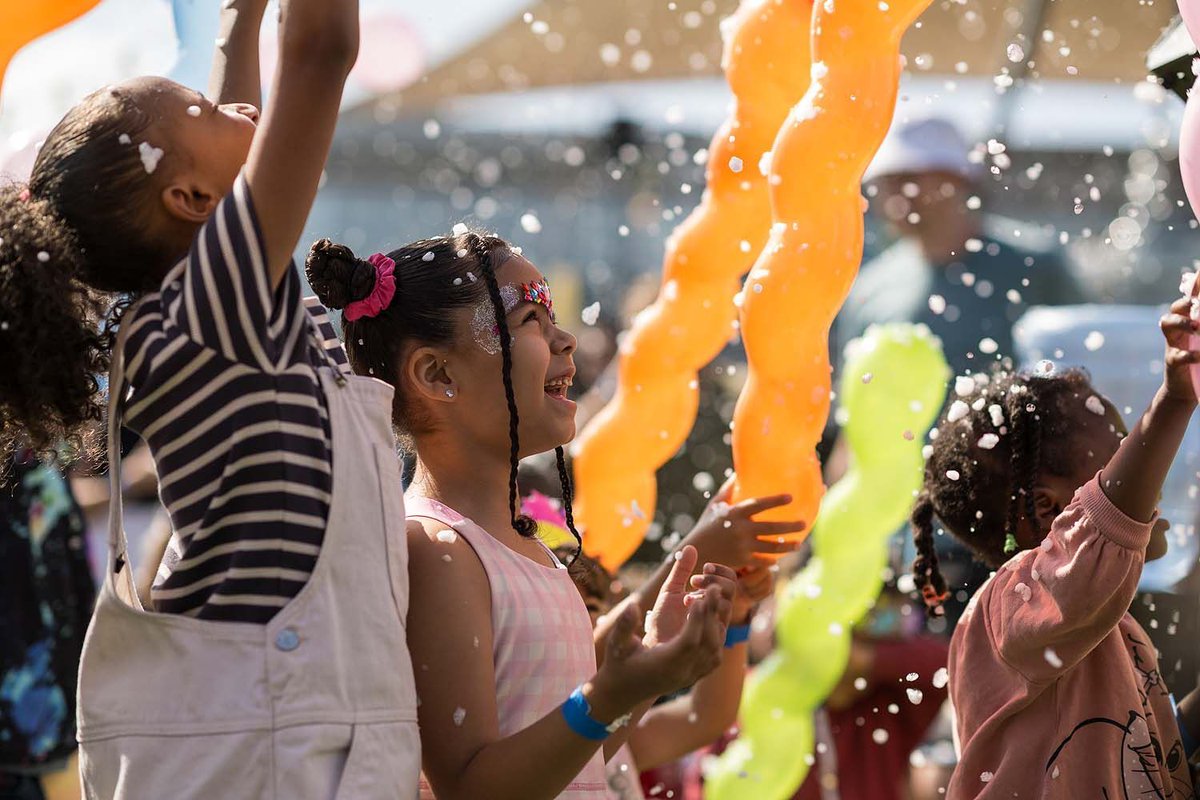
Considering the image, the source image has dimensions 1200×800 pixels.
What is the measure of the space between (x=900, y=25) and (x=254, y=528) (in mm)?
1260

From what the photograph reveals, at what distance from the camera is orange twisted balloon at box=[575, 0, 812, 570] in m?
2.47

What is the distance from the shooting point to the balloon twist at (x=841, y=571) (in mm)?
2863

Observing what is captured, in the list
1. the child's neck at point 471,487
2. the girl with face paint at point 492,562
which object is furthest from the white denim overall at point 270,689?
the child's neck at point 471,487

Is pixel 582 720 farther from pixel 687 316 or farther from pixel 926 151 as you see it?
pixel 926 151

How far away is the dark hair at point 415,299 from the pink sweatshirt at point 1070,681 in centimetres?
62

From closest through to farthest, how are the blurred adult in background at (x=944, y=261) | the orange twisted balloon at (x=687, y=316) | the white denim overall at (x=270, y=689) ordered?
the white denim overall at (x=270, y=689)
the orange twisted balloon at (x=687, y=316)
the blurred adult in background at (x=944, y=261)

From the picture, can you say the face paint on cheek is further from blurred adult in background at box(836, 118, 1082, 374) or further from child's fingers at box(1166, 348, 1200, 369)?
blurred adult in background at box(836, 118, 1082, 374)

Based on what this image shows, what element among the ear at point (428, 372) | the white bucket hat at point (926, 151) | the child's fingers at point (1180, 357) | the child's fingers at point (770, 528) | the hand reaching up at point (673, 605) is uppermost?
the white bucket hat at point (926, 151)

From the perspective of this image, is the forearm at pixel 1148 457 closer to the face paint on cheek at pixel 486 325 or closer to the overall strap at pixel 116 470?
the face paint on cheek at pixel 486 325

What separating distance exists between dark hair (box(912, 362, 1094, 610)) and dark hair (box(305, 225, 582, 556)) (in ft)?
2.32

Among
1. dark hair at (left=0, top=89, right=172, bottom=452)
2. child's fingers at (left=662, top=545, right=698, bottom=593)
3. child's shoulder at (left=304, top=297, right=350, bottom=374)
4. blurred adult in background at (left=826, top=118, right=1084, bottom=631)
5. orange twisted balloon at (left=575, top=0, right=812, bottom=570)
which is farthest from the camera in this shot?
blurred adult in background at (left=826, top=118, right=1084, bottom=631)

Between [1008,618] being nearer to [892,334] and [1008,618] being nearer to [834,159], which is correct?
[834,159]

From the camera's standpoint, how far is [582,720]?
140 cm

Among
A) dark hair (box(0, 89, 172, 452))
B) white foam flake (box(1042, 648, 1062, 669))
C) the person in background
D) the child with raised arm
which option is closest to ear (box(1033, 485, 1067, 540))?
white foam flake (box(1042, 648, 1062, 669))
